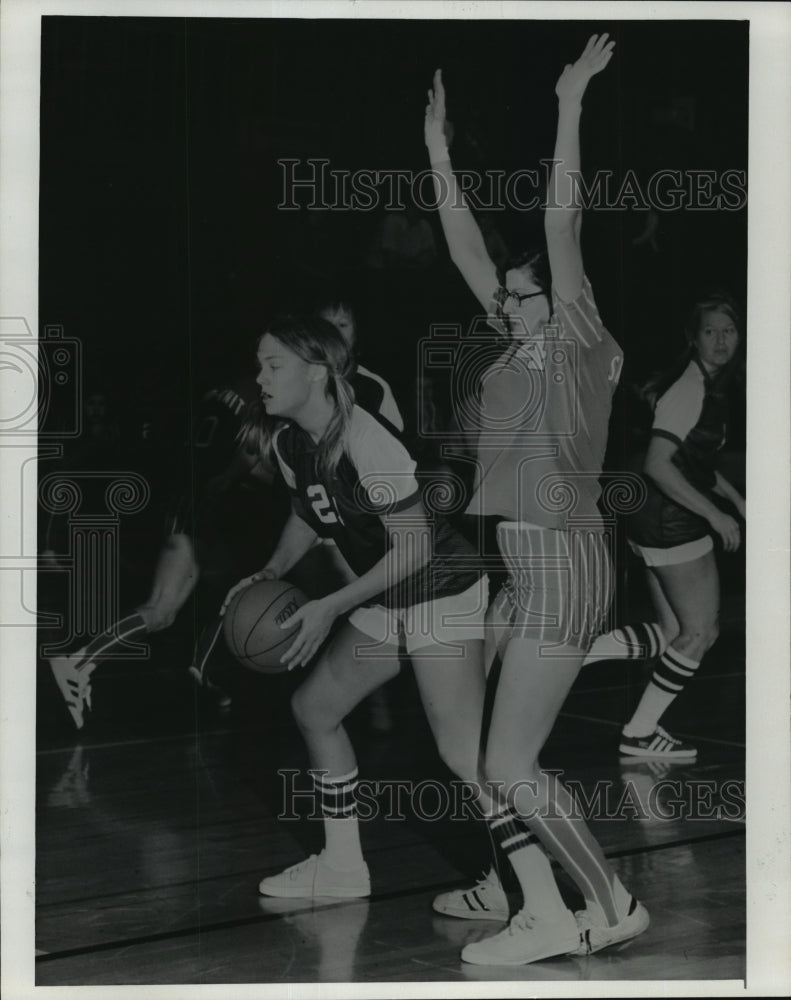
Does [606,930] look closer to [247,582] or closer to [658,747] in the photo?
[658,747]

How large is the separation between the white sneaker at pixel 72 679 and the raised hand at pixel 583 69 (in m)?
2.30

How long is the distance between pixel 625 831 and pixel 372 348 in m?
1.72

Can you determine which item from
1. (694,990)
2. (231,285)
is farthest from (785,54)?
(694,990)

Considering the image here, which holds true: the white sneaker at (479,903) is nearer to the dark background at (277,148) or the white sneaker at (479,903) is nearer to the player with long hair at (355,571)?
the player with long hair at (355,571)

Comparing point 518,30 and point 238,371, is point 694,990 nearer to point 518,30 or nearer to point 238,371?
point 238,371

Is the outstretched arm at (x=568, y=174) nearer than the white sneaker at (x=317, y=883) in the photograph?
Yes

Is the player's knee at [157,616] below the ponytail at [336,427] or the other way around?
below

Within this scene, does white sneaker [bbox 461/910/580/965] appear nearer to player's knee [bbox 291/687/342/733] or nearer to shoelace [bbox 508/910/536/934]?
shoelace [bbox 508/910/536/934]

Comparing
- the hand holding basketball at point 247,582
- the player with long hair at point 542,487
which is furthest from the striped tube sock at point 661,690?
the hand holding basketball at point 247,582

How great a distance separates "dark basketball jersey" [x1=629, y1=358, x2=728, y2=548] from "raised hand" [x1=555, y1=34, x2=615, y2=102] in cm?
91

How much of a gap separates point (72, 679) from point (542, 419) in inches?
66.4

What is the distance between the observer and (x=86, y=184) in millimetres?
6238

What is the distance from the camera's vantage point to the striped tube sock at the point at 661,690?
6.47 metres

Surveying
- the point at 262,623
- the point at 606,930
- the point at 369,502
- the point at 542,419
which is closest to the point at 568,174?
the point at 542,419
